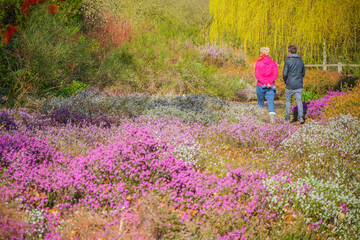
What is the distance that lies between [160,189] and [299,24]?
43.3 ft

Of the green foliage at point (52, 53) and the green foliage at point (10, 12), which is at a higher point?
the green foliage at point (10, 12)

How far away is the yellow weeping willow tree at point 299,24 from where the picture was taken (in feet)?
38.0

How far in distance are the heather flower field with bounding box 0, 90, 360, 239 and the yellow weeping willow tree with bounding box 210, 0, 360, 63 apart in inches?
322

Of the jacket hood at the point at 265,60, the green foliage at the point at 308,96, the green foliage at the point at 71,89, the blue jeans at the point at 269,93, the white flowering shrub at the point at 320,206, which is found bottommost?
the green foliage at the point at 308,96

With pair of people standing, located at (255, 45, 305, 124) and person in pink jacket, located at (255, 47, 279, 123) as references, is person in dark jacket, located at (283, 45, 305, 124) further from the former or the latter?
person in pink jacket, located at (255, 47, 279, 123)

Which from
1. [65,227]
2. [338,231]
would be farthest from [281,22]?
[65,227]

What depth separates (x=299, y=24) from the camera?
551 inches

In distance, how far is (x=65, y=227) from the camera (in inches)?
99.5

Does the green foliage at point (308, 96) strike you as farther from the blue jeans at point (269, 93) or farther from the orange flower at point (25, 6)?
the orange flower at point (25, 6)

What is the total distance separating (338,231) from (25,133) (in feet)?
13.0

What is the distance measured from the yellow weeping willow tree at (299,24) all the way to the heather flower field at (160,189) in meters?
8.17

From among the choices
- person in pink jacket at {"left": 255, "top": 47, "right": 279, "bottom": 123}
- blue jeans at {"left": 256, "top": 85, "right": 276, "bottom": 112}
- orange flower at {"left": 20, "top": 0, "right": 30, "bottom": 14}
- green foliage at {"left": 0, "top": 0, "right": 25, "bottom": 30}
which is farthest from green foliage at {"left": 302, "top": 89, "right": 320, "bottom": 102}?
green foliage at {"left": 0, "top": 0, "right": 25, "bottom": 30}

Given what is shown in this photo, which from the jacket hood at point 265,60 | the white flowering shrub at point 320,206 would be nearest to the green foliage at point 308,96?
the jacket hood at point 265,60

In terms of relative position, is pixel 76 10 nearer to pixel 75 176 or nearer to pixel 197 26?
pixel 197 26
